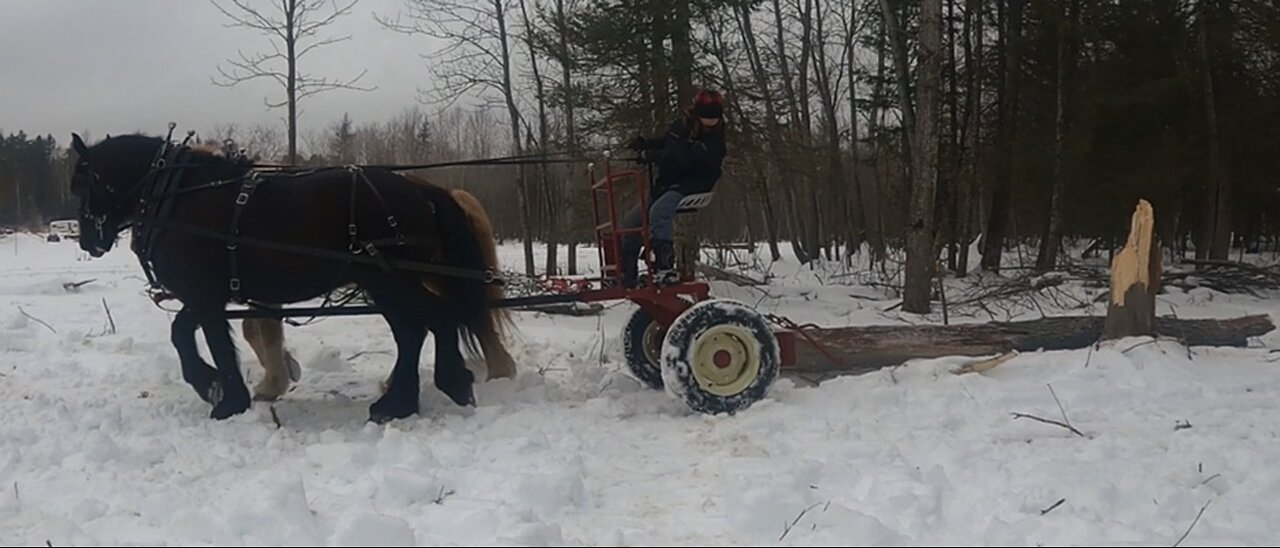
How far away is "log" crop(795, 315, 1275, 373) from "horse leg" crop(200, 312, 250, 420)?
3773mm

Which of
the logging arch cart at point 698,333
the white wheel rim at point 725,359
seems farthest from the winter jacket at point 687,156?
the white wheel rim at point 725,359

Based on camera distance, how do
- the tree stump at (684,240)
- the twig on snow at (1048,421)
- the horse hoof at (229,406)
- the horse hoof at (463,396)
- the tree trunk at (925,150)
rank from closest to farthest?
1. the twig on snow at (1048,421)
2. the horse hoof at (229,406)
3. the horse hoof at (463,396)
4. the tree trunk at (925,150)
5. the tree stump at (684,240)

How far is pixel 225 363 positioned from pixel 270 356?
79 centimetres

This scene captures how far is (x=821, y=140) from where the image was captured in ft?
92.6

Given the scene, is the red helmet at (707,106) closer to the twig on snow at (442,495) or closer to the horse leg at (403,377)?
the horse leg at (403,377)

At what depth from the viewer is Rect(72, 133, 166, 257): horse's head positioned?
5898mm

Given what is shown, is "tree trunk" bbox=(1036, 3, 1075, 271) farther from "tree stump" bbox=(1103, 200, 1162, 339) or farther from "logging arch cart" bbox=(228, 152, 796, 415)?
"logging arch cart" bbox=(228, 152, 796, 415)

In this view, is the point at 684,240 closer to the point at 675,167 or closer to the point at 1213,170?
the point at 675,167

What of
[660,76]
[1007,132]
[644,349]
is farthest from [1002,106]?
[644,349]

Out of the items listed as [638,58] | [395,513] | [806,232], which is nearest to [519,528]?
[395,513]

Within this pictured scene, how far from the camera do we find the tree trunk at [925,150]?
1023 cm

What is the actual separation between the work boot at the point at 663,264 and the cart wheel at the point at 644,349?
0.57m

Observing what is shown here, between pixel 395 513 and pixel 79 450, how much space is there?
2.11 meters

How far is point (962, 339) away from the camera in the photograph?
22.3 feet
